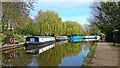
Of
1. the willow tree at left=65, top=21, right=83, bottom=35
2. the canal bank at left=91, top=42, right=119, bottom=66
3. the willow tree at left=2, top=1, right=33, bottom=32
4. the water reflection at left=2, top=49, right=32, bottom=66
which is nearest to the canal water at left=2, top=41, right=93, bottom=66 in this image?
the water reflection at left=2, top=49, right=32, bottom=66

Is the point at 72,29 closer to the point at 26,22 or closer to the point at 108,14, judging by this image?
the point at 108,14

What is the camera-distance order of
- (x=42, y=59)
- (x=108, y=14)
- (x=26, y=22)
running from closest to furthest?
(x=42, y=59) < (x=26, y=22) < (x=108, y=14)

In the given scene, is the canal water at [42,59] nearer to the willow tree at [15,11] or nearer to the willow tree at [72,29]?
the willow tree at [15,11]

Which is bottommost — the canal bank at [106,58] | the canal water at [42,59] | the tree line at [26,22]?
the canal water at [42,59]

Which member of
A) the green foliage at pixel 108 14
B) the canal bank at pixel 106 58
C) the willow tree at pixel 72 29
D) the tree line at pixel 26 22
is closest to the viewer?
the canal bank at pixel 106 58

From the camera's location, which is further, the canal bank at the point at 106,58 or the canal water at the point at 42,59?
the canal water at the point at 42,59

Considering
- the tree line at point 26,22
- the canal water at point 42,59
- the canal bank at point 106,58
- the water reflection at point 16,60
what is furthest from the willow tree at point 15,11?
the canal bank at point 106,58

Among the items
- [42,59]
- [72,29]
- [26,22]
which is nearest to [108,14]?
[26,22]

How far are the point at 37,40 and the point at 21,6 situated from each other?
11406 millimetres

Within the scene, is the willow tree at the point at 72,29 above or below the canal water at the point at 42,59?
above

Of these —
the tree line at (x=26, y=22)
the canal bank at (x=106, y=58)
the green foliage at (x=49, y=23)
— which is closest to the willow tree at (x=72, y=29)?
the tree line at (x=26, y=22)

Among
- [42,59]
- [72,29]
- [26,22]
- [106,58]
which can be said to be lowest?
[42,59]

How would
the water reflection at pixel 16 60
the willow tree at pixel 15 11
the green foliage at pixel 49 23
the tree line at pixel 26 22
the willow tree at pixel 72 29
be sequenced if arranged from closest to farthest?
the water reflection at pixel 16 60
the willow tree at pixel 15 11
the tree line at pixel 26 22
the green foliage at pixel 49 23
the willow tree at pixel 72 29

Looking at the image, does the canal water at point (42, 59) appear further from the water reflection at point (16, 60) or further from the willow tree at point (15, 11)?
the willow tree at point (15, 11)
